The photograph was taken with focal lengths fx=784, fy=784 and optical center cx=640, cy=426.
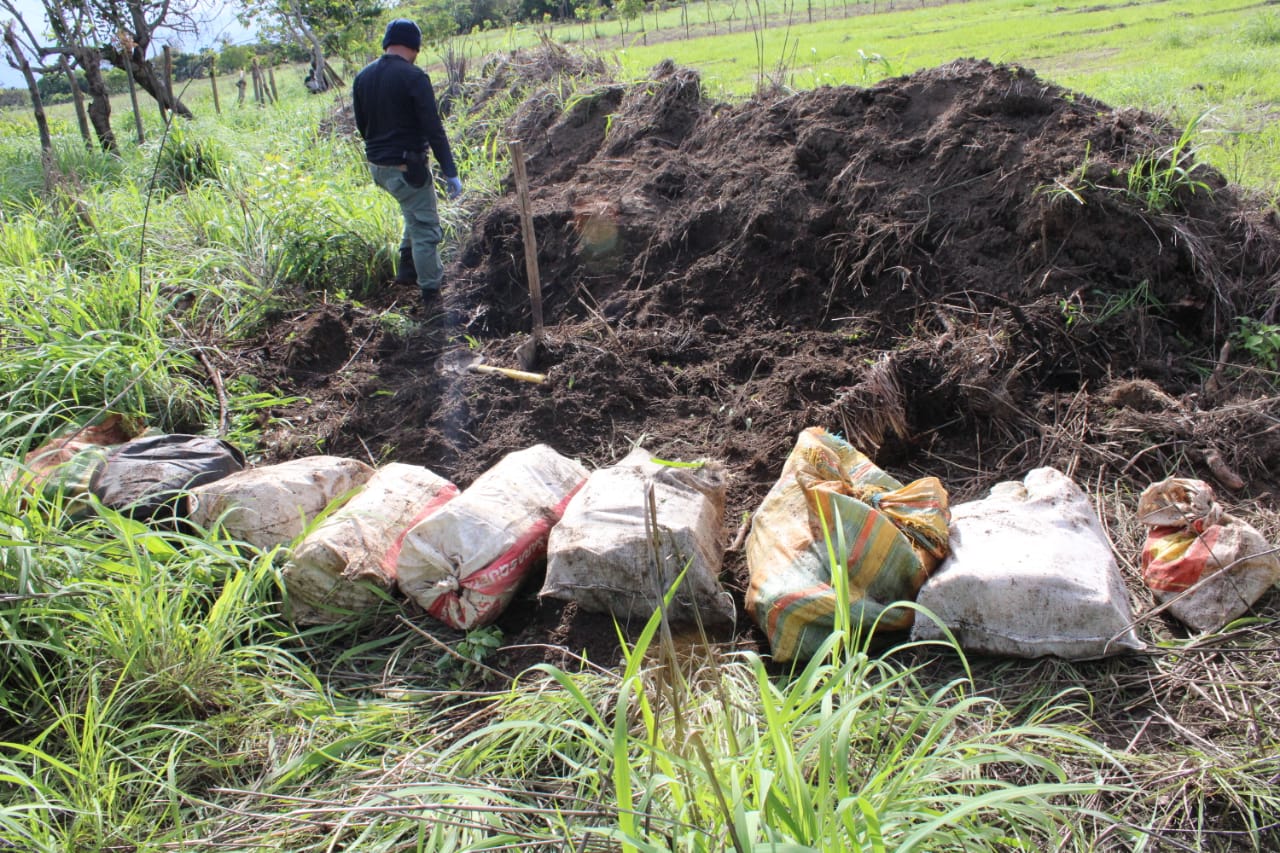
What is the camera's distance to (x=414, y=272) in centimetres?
487

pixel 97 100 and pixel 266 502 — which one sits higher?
pixel 97 100

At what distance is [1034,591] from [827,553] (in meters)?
0.50

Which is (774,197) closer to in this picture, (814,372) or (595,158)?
(814,372)

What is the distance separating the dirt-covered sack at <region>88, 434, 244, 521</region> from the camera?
2643mm

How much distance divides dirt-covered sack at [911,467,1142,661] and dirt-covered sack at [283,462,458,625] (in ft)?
5.04

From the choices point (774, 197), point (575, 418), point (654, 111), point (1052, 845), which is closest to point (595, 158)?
point (654, 111)

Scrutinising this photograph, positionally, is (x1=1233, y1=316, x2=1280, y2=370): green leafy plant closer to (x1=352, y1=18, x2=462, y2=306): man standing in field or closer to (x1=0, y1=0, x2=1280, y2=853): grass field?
(x1=0, y1=0, x2=1280, y2=853): grass field

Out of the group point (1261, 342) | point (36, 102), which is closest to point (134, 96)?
point (36, 102)

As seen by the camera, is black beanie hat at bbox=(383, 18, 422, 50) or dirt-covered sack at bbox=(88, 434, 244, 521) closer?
dirt-covered sack at bbox=(88, 434, 244, 521)

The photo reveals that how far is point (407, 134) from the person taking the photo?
173 inches

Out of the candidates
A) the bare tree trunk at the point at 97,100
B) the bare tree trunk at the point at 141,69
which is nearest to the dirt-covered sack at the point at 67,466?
the bare tree trunk at the point at 97,100

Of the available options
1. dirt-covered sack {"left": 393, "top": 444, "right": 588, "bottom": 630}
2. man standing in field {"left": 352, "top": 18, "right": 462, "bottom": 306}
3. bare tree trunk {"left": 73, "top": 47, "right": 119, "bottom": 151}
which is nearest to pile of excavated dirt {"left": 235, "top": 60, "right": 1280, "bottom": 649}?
dirt-covered sack {"left": 393, "top": 444, "right": 588, "bottom": 630}

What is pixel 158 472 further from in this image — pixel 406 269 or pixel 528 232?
pixel 406 269

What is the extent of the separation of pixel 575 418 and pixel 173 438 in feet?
4.99
